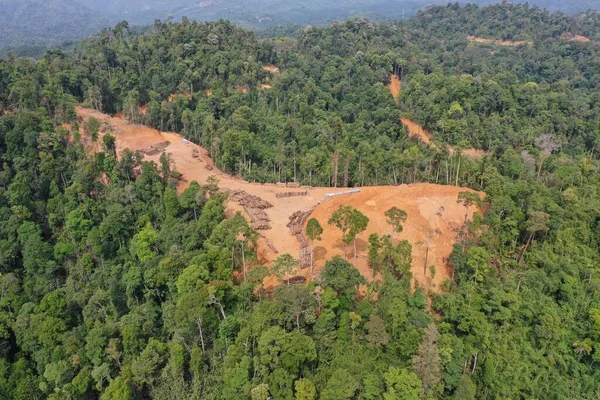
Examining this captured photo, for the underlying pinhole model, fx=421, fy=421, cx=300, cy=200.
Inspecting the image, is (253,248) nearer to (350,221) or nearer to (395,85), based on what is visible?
(350,221)

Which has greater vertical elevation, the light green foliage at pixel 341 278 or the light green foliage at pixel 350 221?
the light green foliage at pixel 350 221

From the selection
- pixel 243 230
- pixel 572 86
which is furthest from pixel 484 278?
pixel 572 86

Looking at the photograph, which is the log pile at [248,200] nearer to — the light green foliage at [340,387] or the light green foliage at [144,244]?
the light green foliage at [144,244]

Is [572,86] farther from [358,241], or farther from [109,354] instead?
[109,354]

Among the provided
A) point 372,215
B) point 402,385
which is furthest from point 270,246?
point 402,385

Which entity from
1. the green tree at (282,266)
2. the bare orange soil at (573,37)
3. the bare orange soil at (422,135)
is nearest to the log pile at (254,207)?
the green tree at (282,266)

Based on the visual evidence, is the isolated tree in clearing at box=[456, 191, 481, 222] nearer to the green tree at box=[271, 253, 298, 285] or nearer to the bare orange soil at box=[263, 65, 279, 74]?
the green tree at box=[271, 253, 298, 285]
